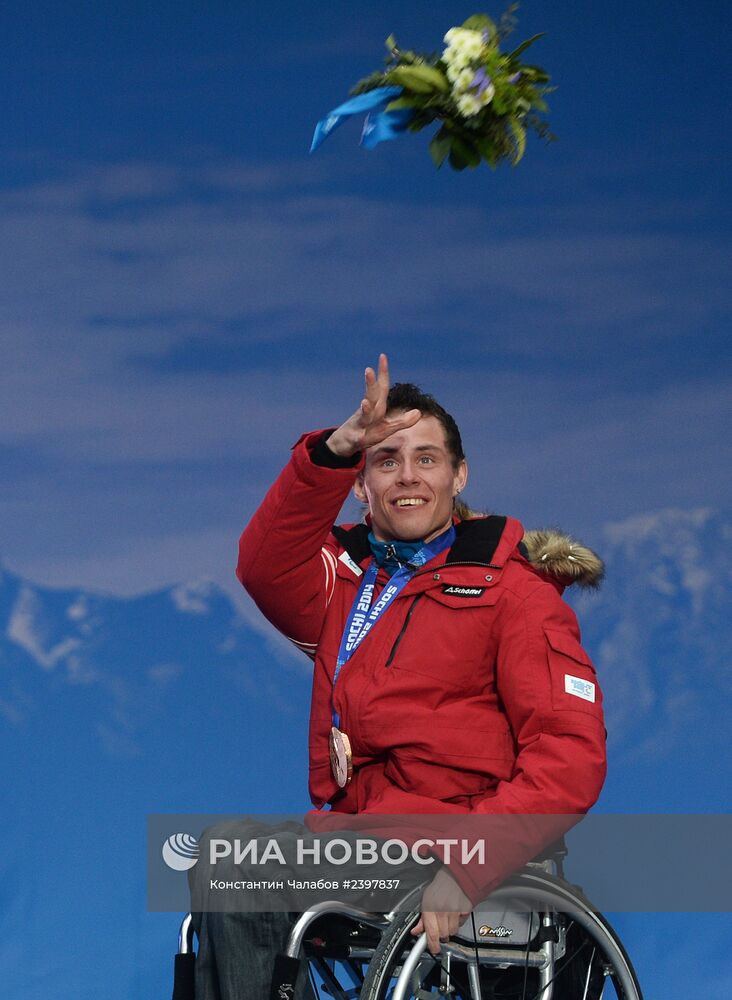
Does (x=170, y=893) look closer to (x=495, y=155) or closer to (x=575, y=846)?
(x=495, y=155)

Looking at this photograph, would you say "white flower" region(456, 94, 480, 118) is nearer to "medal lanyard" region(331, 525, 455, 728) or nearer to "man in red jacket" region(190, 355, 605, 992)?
"man in red jacket" region(190, 355, 605, 992)

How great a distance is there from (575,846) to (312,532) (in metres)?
1.93

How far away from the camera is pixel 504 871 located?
269 cm

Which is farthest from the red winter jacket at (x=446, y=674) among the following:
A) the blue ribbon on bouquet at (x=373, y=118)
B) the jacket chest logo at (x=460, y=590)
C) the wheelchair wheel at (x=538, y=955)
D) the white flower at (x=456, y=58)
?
the white flower at (x=456, y=58)

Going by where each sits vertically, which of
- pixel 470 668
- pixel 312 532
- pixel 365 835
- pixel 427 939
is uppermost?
pixel 312 532

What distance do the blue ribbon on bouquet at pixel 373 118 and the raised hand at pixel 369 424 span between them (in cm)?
43

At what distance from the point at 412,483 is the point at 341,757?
0.58 m

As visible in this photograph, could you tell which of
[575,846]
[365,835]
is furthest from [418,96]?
[575,846]

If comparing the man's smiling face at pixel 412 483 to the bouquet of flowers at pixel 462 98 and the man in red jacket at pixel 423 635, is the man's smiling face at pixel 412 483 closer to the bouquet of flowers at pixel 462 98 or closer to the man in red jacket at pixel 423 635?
the man in red jacket at pixel 423 635

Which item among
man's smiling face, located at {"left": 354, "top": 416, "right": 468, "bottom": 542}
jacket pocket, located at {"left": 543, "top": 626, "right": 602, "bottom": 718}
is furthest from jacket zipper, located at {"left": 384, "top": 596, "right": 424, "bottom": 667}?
jacket pocket, located at {"left": 543, "top": 626, "right": 602, "bottom": 718}

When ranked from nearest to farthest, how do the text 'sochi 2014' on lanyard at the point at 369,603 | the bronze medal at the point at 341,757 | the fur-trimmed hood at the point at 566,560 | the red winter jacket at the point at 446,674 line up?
the red winter jacket at the point at 446,674, the bronze medal at the point at 341,757, the text 'sochi 2014' on lanyard at the point at 369,603, the fur-trimmed hood at the point at 566,560

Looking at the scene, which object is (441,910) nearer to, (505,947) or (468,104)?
(505,947)

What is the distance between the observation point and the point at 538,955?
9.09 ft

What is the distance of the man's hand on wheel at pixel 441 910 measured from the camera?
2582mm
